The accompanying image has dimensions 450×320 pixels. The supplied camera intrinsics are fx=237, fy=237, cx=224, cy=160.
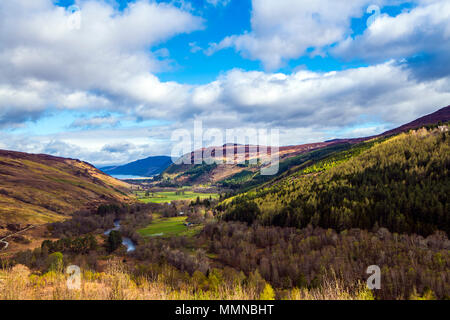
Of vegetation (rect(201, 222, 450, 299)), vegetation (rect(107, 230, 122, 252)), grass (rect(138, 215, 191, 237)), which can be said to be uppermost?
vegetation (rect(201, 222, 450, 299))

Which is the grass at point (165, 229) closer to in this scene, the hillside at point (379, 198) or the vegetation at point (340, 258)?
the vegetation at point (340, 258)

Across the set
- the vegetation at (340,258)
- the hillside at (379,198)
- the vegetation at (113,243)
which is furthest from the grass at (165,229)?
the hillside at (379,198)

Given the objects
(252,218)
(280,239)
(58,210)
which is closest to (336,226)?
(280,239)

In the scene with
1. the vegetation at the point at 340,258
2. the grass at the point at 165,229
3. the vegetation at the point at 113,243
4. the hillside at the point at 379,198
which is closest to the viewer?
the vegetation at the point at 340,258

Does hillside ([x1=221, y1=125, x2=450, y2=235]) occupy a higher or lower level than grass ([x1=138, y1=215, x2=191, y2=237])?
higher

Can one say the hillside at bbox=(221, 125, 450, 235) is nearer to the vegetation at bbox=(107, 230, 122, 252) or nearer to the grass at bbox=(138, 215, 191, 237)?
the grass at bbox=(138, 215, 191, 237)

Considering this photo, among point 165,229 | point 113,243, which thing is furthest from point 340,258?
point 165,229

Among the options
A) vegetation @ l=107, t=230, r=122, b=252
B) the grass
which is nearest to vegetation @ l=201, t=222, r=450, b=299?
the grass

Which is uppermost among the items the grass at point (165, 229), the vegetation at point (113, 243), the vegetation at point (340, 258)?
the vegetation at point (340, 258)
